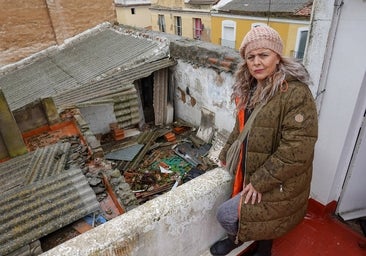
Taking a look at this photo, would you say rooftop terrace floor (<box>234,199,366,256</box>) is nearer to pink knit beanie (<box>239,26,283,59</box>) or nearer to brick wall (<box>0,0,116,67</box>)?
pink knit beanie (<box>239,26,283,59</box>)

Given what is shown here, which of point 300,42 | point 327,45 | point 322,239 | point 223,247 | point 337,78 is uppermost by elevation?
point 327,45

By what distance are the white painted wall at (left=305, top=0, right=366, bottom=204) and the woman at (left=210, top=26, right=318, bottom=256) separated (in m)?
0.66

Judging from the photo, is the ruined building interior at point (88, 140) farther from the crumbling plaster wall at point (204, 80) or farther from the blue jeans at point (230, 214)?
the blue jeans at point (230, 214)

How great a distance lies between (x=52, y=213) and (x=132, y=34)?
409 inches

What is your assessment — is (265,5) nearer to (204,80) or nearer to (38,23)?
(204,80)

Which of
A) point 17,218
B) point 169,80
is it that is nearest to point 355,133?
point 17,218

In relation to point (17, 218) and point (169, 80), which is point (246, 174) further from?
point (169, 80)

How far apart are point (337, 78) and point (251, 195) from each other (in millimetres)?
1260

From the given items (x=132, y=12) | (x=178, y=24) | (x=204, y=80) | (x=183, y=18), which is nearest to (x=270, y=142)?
(x=204, y=80)

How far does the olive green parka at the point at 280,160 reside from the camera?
1.60m

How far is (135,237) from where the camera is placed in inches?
69.9

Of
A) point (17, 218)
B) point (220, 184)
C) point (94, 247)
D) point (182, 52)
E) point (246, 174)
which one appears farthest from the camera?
point (182, 52)

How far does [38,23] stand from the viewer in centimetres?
1365

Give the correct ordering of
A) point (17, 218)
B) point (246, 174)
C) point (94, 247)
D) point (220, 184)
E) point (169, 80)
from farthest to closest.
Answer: point (169, 80) → point (17, 218) → point (220, 184) → point (246, 174) → point (94, 247)
